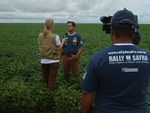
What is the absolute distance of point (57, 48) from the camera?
29.9 feet

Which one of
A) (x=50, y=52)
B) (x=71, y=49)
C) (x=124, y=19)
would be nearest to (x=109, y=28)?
(x=124, y=19)

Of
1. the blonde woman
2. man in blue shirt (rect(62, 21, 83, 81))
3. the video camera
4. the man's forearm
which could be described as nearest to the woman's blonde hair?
the blonde woman

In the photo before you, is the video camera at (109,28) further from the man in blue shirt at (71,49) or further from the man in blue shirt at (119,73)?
the man in blue shirt at (71,49)

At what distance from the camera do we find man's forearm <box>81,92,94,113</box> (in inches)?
151

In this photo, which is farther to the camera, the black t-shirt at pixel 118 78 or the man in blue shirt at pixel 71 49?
the man in blue shirt at pixel 71 49

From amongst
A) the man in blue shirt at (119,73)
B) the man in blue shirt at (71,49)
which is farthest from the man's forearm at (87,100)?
the man in blue shirt at (71,49)

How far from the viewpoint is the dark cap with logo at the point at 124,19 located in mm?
3752

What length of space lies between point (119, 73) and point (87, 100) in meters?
0.37

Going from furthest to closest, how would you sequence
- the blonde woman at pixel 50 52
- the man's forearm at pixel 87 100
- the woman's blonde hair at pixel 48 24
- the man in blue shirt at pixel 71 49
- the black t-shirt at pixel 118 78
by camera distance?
the man in blue shirt at pixel 71 49 → the blonde woman at pixel 50 52 → the woman's blonde hair at pixel 48 24 → the man's forearm at pixel 87 100 → the black t-shirt at pixel 118 78

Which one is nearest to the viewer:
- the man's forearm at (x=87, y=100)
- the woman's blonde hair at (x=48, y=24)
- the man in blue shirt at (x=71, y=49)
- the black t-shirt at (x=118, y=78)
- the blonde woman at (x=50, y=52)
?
the black t-shirt at (x=118, y=78)

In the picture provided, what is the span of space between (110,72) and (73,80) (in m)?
6.85

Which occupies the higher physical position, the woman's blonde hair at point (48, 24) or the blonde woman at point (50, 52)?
the woman's blonde hair at point (48, 24)

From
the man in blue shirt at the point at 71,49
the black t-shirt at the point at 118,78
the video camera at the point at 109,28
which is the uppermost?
the video camera at the point at 109,28

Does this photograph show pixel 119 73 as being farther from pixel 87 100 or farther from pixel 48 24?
pixel 48 24
